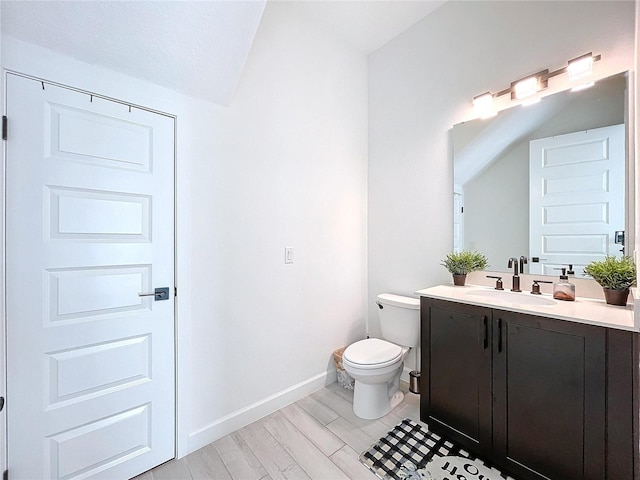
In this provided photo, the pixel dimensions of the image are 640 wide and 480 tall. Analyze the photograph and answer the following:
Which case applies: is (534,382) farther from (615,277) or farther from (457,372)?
(615,277)

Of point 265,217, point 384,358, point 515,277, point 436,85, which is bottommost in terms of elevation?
point 384,358

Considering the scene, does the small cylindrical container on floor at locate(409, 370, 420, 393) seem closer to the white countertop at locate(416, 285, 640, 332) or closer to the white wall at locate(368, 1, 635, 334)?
the white wall at locate(368, 1, 635, 334)

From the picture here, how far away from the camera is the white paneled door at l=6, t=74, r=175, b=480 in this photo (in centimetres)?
124

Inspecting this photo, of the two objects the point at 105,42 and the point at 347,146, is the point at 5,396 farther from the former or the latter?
the point at 347,146

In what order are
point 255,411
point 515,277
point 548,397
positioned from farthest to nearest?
point 255,411 → point 515,277 → point 548,397

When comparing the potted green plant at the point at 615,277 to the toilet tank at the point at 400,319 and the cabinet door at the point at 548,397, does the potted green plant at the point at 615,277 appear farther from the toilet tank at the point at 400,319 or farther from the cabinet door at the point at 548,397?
the toilet tank at the point at 400,319

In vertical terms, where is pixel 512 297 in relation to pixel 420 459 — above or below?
above

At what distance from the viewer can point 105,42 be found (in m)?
1.32

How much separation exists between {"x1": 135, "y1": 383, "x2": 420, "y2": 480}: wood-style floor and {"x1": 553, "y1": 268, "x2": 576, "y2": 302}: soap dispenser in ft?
3.94

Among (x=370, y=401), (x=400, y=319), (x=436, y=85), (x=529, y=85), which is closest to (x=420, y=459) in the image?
(x=370, y=401)

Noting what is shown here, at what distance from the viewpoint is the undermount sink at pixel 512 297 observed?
65.7 inches

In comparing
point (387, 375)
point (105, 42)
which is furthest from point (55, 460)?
point (105, 42)

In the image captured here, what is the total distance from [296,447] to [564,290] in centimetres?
180

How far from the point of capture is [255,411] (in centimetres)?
199
